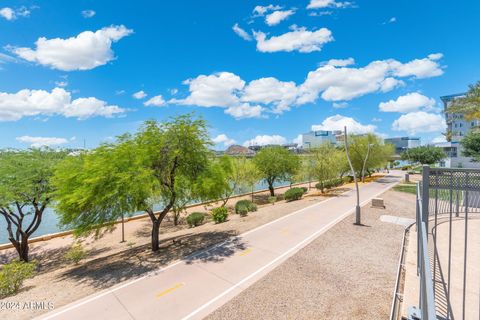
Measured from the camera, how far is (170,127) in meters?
12.1

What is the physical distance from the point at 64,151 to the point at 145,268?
577 inches

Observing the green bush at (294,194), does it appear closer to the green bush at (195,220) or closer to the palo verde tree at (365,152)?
the green bush at (195,220)

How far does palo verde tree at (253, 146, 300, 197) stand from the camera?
102 ft

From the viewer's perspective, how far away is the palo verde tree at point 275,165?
102 feet

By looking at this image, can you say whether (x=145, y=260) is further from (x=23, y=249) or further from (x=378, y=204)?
(x=378, y=204)

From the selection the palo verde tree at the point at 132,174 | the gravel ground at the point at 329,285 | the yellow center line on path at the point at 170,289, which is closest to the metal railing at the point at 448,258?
the gravel ground at the point at 329,285

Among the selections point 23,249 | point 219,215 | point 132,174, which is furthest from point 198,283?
point 23,249

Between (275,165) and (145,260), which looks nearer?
(145,260)

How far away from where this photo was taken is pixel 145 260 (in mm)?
10828

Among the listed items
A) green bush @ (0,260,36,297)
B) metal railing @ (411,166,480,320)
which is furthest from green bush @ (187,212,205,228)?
metal railing @ (411,166,480,320)

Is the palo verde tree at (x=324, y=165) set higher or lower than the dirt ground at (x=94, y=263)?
higher

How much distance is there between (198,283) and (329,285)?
4307 millimetres

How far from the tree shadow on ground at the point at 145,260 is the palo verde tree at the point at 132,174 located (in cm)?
118

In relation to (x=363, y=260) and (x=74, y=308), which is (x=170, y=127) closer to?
(x=74, y=308)
